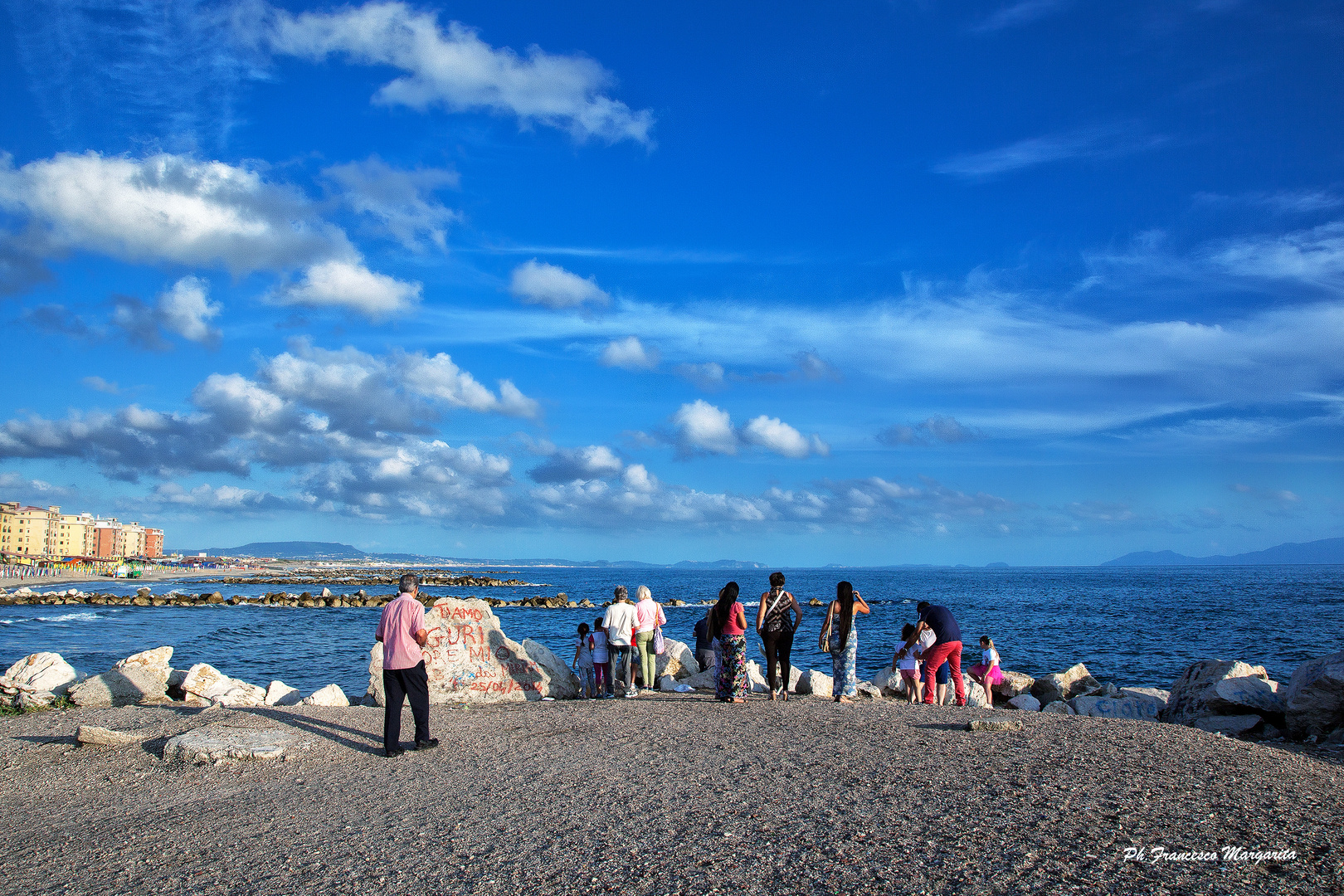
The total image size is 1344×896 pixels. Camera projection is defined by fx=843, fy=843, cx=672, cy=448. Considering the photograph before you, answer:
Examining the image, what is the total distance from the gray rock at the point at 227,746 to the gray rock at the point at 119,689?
5.34 meters

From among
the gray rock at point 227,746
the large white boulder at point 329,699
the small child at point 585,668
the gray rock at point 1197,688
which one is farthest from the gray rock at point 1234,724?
the large white boulder at point 329,699

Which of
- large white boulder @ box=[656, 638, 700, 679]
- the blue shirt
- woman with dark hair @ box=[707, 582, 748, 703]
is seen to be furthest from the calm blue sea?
the blue shirt

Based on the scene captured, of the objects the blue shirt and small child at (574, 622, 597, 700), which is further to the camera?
small child at (574, 622, 597, 700)

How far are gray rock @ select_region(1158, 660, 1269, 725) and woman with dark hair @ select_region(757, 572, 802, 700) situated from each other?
699cm

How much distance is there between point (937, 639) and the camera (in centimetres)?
1269

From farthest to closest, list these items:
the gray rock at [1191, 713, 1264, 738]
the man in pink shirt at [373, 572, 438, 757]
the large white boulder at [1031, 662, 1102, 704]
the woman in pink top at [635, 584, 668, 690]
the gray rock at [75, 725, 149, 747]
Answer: the large white boulder at [1031, 662, 1102, 704], the woman in pink top at [635, 584, 668, 690], the gray rock at [1191, 713, 1264, 738], the gray rock at [75, 725, 149, 747], the man in pink shirt at [373, 572, 438, 757]

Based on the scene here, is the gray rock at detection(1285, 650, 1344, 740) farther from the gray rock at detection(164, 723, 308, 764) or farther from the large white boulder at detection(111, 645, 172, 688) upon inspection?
the large white boulder at detection(111, 645, 172, 688)

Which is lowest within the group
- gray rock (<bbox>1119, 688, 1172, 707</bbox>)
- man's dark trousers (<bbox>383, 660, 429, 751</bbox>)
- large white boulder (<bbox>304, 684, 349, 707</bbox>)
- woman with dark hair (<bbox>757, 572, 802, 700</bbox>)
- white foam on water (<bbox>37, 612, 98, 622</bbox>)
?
white foam on water (<bbox>37, 612, 98, 622</bbox>)

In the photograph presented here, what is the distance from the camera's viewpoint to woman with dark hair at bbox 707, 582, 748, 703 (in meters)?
13.1

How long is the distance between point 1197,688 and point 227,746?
599 inches

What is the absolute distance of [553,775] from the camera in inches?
339

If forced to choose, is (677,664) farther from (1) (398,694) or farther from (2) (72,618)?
(2) (72,618)

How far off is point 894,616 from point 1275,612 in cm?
2565

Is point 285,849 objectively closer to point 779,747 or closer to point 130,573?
point 779,747
